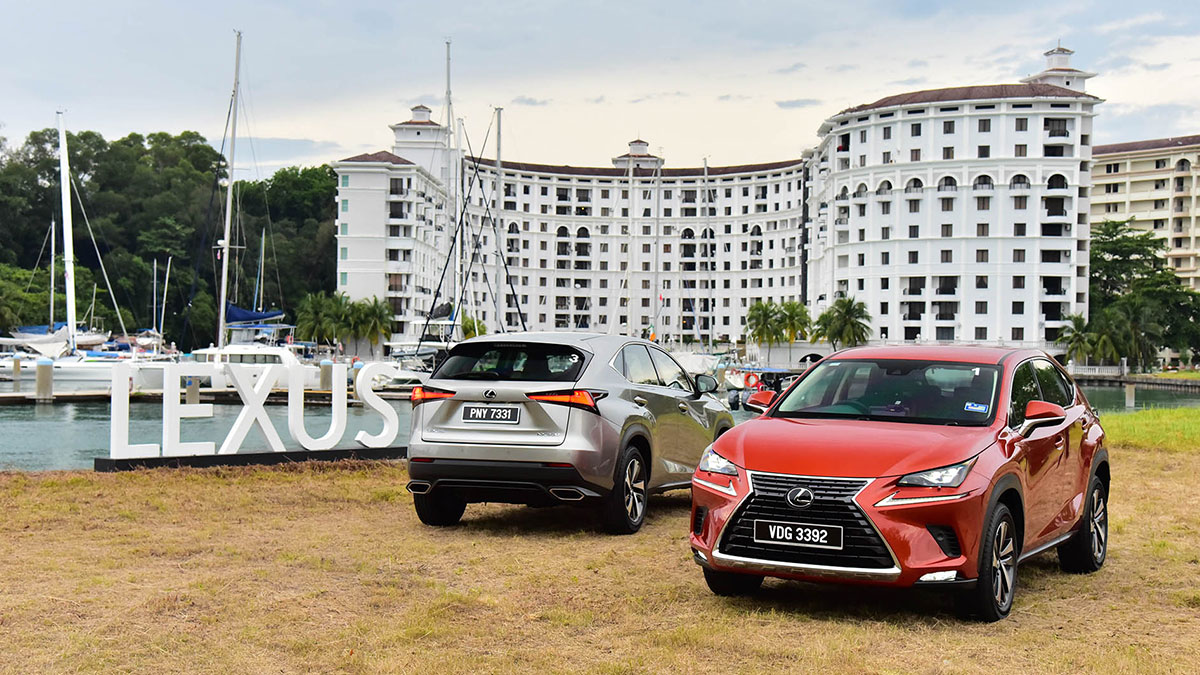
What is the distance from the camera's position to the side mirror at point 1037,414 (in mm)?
7020

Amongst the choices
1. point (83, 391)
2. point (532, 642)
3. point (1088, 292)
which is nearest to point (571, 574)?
point (532, 642)

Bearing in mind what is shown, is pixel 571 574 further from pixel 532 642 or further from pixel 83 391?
pixel 83 391

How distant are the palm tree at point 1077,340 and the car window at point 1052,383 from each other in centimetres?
8999

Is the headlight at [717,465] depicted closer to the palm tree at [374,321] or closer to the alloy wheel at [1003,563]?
the alloy wheel at [1003,563]

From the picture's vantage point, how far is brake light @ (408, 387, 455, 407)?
9.53m

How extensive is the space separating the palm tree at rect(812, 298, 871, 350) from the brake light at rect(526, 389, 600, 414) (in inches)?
3591

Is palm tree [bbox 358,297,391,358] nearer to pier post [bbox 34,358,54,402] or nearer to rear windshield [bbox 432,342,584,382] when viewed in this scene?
pier post [bbox 34,358,54,402]

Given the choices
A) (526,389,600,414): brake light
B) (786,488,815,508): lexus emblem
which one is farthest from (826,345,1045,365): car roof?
(526,389,600,414): brake light

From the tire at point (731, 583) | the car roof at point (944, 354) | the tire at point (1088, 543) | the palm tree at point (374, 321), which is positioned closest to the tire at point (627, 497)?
Result: the car roof at point (944, 354)

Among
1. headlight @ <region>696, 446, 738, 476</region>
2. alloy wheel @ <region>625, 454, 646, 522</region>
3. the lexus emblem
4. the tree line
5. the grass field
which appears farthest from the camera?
the tree line

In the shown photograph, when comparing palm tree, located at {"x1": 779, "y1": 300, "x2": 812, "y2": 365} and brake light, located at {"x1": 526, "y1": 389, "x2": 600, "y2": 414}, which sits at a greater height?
palm tree, located at {"x1": 779, "y1": 300, "x2": 812, "y2": 365}

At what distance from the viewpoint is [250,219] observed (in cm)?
10912

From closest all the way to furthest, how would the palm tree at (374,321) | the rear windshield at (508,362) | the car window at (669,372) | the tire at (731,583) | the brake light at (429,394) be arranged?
the tire at (731,583) → the brake light at (429,394) → the rear windshield at (508,362) → the car window at (669,372) → the palm tree at (374,321)

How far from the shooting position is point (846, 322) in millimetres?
99250
